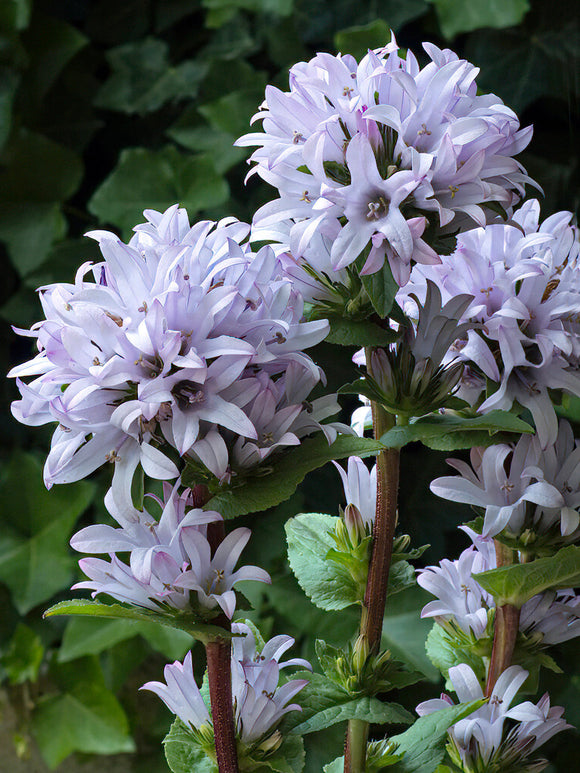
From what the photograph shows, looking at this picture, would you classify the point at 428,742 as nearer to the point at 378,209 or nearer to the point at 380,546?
the point at 380,546

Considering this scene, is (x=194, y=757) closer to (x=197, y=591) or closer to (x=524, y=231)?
→ (x=197, y=591)

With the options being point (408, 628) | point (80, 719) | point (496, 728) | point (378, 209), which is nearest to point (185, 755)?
point (496, 728)

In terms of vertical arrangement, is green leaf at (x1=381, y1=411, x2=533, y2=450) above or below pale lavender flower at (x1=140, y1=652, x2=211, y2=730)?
above

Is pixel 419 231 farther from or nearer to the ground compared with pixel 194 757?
farther from the ground

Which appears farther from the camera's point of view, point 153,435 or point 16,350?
point 16,350

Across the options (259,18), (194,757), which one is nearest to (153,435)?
(194,757)

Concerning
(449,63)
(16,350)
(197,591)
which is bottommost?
(16,350)

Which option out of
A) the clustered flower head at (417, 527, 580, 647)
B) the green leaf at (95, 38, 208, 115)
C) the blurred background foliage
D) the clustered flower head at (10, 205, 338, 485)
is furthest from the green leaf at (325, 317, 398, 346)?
the green leaf at (95, 38, 208, 115)

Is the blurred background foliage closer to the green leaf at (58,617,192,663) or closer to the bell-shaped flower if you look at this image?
the green leaf at (58,617,192,663)
